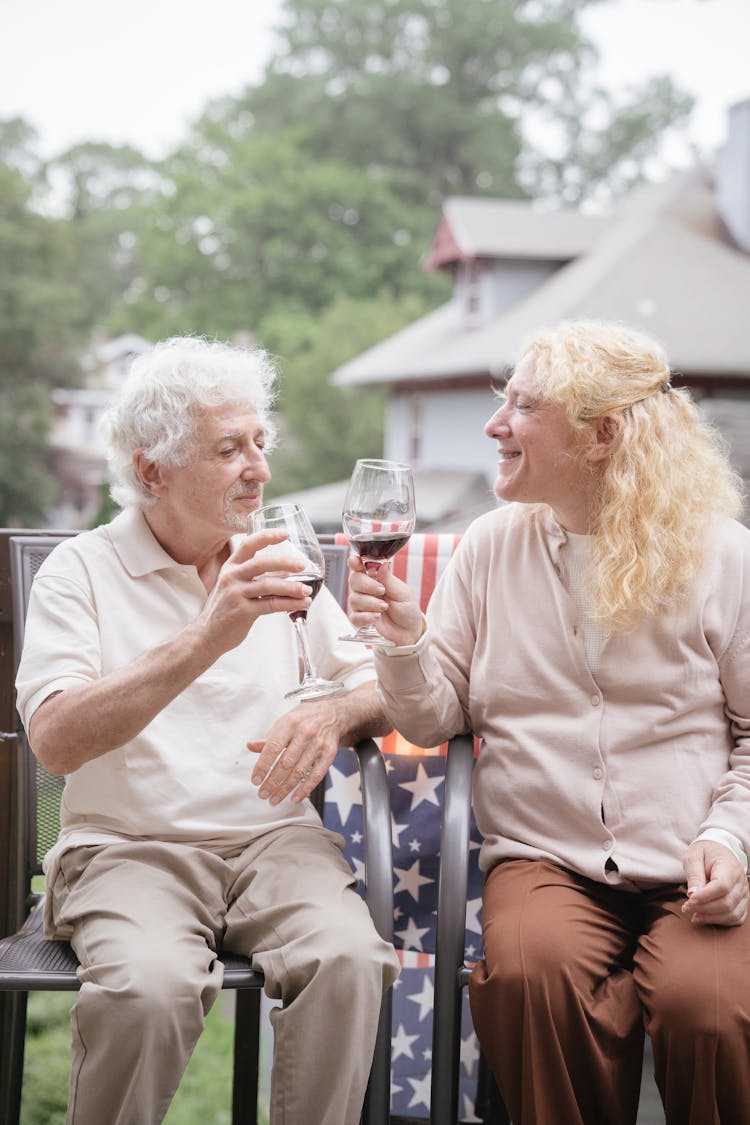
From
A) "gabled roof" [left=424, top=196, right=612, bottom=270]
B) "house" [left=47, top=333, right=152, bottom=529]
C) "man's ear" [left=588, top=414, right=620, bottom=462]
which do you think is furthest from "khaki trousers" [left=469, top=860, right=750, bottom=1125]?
"house" [left=47, top=333, right=152, bottom=529]

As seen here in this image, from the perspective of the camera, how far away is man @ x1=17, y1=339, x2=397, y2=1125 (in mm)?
1491

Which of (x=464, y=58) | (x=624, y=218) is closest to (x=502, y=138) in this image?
(x=464, y=58)

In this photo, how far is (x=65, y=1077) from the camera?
11.5 ft

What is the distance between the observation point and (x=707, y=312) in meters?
17.8

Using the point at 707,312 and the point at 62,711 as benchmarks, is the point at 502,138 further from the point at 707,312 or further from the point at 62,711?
the point at 62,711

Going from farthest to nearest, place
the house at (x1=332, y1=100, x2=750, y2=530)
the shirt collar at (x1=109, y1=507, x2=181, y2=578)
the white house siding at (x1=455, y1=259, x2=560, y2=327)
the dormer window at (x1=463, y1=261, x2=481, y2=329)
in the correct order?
the dormer window at (x1=463, y1=261, x2=481, y2=329)
the white house siding at (x1=455, y1=259, x2=560, y2=327)
the house at (x1=332, y1=100, x2=750, y2=530)
the shirt collar at (x1=109, y1=507, x2=181, y2=578)

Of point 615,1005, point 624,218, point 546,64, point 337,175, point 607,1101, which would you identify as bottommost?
point 607,1101

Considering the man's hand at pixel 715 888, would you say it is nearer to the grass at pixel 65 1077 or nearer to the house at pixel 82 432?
the grass at pixel 65 1077

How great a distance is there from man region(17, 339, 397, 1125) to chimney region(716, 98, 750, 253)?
17.5 m

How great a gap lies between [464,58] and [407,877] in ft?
92.1

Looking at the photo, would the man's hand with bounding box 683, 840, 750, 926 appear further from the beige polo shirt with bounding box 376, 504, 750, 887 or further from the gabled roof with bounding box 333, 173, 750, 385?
the gabled roof with bounding box 333, 173, 750, 385

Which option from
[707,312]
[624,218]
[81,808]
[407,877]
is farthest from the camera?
[624,218]

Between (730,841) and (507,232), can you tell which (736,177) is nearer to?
(507,232)

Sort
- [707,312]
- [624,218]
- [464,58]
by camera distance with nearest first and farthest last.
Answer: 1. [707,312]
2. [624,218]
3. [464,58]
